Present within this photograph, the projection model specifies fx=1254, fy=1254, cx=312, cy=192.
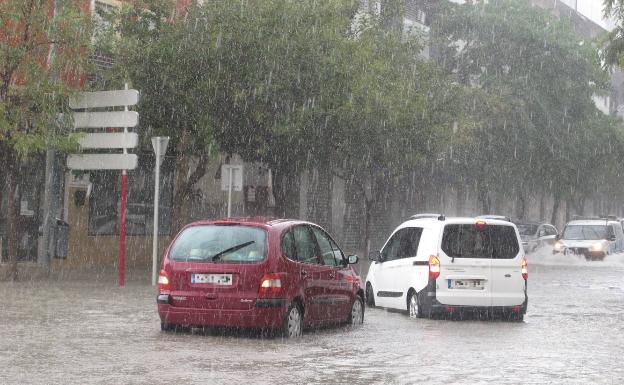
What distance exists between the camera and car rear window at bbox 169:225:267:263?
14430 mm

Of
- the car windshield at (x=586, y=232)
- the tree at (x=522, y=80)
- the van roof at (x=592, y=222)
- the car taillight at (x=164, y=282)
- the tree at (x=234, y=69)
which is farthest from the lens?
the tree at (x=522, y=80)

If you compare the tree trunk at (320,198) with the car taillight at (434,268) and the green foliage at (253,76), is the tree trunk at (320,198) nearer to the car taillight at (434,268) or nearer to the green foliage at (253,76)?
the green foliage at (253,76)

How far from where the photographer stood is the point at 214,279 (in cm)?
1431

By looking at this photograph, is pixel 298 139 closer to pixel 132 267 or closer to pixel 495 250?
pixel 132 267

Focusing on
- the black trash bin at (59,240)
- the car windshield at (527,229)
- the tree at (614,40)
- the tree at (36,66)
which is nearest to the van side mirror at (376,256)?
the tree at (36,66)

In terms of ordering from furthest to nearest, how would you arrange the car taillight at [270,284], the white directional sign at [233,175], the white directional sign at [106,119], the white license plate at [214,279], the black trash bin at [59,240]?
the white directional sign at [233,175] < the black trash bin at [59,240] < the white directional sign at [106,119] < the white license plate at [214,279] < the car taillight at [270,284]

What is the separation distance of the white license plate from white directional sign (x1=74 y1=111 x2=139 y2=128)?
9581 millimetres

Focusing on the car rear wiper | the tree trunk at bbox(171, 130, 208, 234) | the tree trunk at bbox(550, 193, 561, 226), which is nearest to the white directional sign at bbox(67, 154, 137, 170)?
the tree trunk at bbox(171, 130, 208, 234)

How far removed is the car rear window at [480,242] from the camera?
18.3 m

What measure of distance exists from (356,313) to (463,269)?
2.14 metres

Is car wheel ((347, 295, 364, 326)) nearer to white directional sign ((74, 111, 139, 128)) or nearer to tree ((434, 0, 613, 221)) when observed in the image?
white directional sign ((74, 111, 139, 128))

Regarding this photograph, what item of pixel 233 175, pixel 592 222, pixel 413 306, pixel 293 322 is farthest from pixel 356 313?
pixel 592 222

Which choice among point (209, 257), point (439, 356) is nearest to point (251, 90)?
point (209, 257)

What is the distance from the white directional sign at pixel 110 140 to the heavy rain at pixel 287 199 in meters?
0.08
